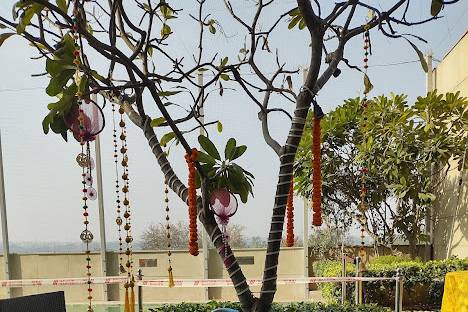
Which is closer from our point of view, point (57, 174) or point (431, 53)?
point (431, 53)

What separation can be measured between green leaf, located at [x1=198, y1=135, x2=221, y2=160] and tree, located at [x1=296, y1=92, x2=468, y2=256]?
3342mm

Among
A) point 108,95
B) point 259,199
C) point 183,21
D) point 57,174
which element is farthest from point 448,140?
point 57,174

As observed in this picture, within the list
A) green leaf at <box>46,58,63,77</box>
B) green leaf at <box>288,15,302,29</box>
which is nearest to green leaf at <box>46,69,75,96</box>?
green leaf at <box>46,58,63,77</box>

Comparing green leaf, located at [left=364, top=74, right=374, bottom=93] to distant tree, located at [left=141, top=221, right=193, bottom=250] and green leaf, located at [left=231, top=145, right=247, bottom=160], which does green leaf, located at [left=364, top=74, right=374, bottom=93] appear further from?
distant tree, located at [left=141, top=221, right=193, bottom=250]

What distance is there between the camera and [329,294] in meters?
4.55

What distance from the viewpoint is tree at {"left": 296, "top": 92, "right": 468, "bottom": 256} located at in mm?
4867

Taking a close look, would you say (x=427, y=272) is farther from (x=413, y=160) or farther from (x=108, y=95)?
(x=108, y=95)

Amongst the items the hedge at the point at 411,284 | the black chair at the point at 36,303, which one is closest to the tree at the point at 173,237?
the hedge at the point at 411,284

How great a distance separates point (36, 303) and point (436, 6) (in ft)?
7.91

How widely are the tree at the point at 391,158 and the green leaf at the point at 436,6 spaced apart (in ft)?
11.1

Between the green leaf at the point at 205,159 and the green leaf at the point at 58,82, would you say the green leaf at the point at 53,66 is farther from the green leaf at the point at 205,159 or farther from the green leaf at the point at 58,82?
the green leaf at the point at 205,159

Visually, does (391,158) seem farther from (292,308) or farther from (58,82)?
(58,82)

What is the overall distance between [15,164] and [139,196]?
1906 millimetres

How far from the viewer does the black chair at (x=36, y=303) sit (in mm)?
2338
